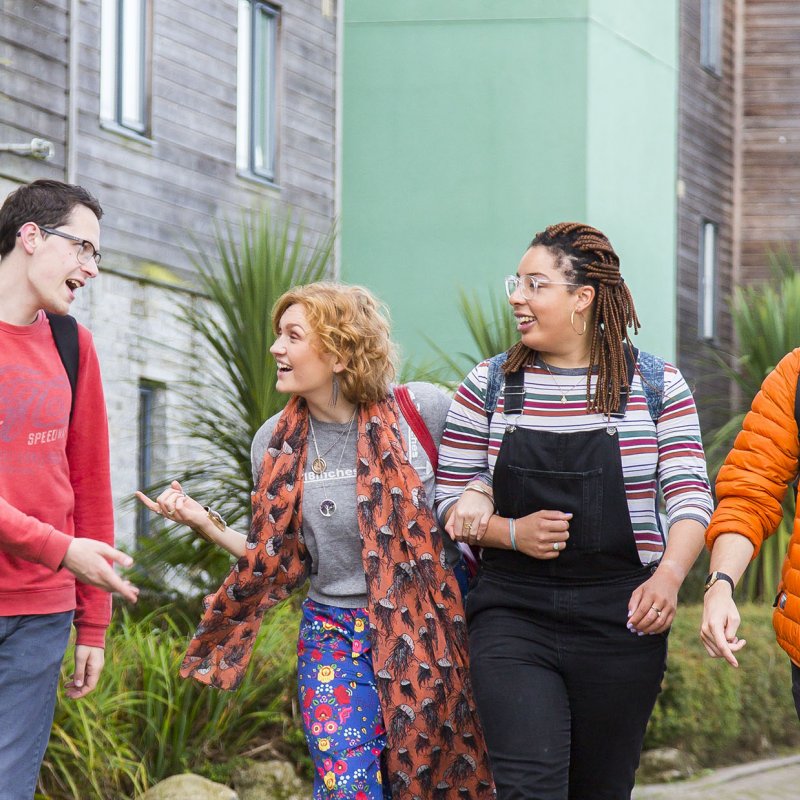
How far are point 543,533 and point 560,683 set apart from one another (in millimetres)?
421

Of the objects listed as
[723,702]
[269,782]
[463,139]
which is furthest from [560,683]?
[463,139]

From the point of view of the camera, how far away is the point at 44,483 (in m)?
4.07

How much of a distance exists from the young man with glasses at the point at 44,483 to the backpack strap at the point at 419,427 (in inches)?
36.3

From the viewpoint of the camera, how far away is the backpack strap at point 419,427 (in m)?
4.74

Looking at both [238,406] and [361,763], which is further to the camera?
[238,406]

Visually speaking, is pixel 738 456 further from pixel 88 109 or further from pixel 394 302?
pixel 394 302

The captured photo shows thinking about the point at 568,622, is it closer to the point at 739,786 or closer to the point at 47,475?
the point at 47,475

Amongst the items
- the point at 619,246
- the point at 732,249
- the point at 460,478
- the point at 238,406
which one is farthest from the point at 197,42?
the point at 732,249

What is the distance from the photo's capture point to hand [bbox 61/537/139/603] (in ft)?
12.5

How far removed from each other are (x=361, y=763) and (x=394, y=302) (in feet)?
42.0

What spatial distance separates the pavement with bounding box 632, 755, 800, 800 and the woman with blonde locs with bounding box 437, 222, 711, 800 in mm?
3713

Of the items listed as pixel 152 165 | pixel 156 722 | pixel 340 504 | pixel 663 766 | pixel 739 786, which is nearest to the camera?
pixel 340 504

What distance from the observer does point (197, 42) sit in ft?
40.9

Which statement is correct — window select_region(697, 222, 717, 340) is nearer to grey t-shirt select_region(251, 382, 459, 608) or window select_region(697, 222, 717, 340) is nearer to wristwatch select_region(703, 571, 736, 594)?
grey t-shirt select_region(251, 382, 459, 608)
